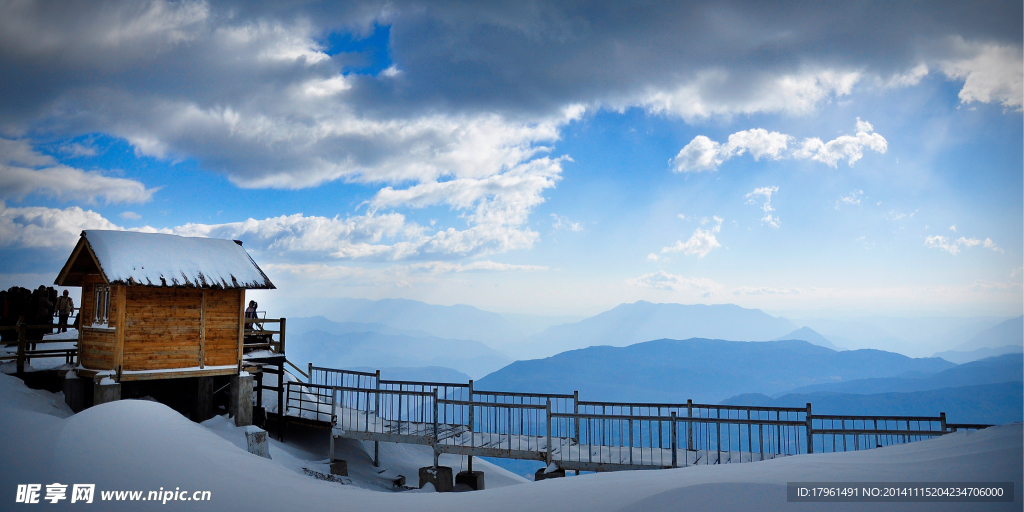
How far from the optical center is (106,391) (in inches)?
664

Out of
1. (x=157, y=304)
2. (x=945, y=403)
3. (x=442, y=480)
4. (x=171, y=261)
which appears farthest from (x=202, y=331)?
(x=945, y=403)

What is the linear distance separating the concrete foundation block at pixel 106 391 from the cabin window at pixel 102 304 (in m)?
2.46

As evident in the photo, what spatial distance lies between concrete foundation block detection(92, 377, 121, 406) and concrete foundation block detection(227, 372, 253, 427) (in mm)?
3668

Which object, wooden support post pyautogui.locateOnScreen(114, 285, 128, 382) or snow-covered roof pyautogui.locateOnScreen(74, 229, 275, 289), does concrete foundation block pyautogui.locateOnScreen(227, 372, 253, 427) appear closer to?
snow-covered roof pyautogui.locateOnScreen(74, 229, 275, 289)

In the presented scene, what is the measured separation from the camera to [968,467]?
26.6 ft

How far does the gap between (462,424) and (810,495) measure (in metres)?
14.1

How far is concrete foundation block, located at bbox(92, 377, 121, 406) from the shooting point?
16797mm

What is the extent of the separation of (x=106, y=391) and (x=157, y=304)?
3.04 meters

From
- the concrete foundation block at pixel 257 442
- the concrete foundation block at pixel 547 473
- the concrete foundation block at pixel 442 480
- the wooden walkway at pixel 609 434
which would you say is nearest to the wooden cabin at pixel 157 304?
the wooden walkway at pixel 609 434

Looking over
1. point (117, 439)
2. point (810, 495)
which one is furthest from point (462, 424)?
point (810, 495)

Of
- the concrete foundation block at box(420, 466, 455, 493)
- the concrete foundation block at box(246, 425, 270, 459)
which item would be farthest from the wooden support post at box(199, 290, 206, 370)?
the concrete foundation block at box(420, 466, 455, 493)

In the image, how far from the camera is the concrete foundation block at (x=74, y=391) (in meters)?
17.9

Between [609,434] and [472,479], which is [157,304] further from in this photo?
[609,434]

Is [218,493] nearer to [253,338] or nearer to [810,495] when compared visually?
[810,495]
